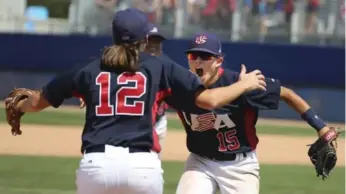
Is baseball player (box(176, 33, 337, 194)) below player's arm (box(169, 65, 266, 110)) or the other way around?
below

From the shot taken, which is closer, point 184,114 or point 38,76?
point 184,114

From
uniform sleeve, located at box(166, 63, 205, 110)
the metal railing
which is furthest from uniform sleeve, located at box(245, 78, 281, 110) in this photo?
the metal railing

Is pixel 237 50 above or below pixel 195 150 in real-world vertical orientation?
below

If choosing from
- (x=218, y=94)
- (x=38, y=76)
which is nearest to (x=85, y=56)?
(x=38, y=76)

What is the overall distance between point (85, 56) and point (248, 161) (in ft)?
46.3

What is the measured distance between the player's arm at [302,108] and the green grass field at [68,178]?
121 inches

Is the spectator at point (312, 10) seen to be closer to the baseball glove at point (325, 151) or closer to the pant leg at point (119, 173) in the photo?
the baseball glove at point (325, 151)

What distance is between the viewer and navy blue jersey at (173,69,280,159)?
5.59 m

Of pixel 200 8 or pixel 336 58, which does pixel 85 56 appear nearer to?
pixel 200 8

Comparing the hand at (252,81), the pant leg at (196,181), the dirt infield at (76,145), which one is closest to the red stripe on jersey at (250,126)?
the pant leg at (196,181)

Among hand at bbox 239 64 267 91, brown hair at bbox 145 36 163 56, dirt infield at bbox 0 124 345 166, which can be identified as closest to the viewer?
hand at bbox 239 64 267 91

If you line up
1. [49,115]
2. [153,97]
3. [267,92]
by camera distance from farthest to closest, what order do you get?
[49,115]
[267,92]
[153,97]

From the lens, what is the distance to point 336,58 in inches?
723

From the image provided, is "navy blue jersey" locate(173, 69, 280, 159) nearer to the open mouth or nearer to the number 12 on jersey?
the open mouth
